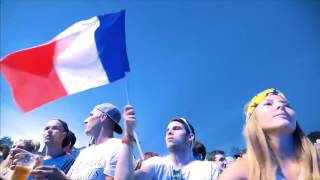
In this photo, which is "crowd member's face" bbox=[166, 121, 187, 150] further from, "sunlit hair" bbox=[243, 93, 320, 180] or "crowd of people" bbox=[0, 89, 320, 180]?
"sunlit hair" bbox=[243, 93, 320, 180]

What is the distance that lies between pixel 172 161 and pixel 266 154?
1.93 meters

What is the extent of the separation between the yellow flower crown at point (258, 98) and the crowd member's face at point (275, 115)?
64 millimetres

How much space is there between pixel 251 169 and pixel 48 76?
362 cm

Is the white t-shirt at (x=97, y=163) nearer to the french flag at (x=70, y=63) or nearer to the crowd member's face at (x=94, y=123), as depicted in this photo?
the crowd member's face at (x=94, y=123)

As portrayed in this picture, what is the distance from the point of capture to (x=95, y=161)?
495 cm

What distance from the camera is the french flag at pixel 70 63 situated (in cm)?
568

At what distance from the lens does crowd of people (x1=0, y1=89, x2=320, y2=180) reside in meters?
3.42

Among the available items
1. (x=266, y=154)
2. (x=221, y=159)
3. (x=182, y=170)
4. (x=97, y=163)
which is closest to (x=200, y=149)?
(x=221, y=159)

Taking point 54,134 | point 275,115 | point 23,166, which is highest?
point 54,134

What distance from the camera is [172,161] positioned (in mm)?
5188

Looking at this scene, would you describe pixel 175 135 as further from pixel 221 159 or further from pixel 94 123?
pixel 221 159

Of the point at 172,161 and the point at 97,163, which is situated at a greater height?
the point at 172,161

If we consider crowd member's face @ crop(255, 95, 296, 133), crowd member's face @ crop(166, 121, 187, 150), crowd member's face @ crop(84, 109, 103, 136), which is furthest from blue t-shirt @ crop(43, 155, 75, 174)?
crowd member's face @ crop(255, 95, 296, 133)

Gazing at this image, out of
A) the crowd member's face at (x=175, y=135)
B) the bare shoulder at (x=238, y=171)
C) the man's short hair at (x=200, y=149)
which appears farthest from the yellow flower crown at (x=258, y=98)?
the man's short hair at (x=200, y=149)
